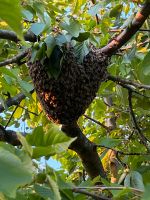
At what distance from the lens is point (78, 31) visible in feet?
5.60

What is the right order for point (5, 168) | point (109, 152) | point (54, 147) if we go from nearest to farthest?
point (5, 168) < point (54, 147) < point (109, 152)

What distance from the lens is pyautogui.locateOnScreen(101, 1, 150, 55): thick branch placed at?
65.2 inches

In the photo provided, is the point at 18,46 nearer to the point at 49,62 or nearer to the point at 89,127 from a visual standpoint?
the point at 49,62

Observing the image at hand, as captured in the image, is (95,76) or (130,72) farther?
(130,72)

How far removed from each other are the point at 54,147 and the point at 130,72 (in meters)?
1.51

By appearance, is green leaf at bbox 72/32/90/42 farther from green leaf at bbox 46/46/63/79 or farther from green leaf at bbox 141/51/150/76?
green leaf at bbox 141/51/150/76

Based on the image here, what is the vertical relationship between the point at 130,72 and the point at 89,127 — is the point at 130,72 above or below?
above

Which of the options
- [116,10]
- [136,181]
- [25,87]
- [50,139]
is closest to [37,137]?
[50,139]

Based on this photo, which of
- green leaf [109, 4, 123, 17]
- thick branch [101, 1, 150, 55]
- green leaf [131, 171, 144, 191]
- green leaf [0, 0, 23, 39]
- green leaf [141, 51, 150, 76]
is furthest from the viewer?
green leaf [109, 4, 123, 17]

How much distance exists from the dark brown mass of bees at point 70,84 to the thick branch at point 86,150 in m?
0.36

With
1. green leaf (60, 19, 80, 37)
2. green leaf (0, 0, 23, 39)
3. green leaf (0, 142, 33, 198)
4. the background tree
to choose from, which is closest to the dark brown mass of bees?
the background tree

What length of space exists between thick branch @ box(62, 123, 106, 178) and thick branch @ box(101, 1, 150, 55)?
46 centimetres

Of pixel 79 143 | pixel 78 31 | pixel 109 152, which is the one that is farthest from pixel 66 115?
pixel 109 152

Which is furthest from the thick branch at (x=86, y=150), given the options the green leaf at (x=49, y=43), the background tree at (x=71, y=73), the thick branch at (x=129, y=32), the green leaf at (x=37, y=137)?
the green leaf at (x=37, y=137)
